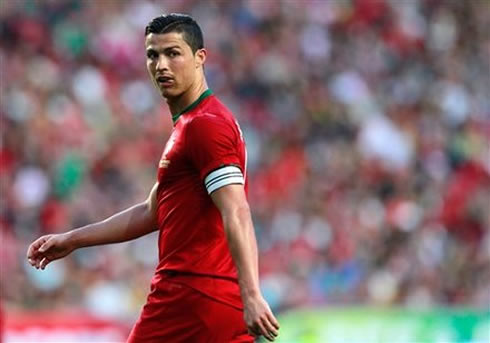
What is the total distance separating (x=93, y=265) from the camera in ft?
47.8

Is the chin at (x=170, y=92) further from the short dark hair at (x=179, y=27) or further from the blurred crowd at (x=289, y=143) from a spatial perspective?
the blurred crowd at (x=289, y=143)

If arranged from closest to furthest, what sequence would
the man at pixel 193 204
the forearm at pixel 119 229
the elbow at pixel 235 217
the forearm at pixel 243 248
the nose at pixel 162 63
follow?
the forearm at pixel 243 248
the elbow at pixel 235 217
the man at pixel 193 204
the nose at pixel 162 63
the forearm at pixel 119 229

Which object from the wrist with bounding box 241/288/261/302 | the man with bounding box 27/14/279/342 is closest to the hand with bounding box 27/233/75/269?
the man with bounding box 27/14/279/342

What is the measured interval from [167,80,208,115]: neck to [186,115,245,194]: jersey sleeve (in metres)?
0.25

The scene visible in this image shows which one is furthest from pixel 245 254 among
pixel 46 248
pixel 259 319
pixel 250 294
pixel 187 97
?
pixel 46 248

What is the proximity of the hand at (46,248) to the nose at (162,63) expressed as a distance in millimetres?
1042

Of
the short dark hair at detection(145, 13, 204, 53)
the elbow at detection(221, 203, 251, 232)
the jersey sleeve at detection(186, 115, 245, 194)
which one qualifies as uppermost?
the short dark hair at detection(145, 13, 204, 53)

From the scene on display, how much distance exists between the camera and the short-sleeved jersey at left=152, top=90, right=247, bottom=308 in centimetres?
588

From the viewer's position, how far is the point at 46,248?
6633 millimetres

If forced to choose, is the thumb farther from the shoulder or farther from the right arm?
the shoulder

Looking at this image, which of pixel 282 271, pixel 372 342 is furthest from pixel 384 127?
pixel 372 342

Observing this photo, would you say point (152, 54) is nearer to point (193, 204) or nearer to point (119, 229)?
point (193, 204)

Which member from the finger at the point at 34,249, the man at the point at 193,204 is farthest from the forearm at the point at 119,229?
the man at the point at 193,204

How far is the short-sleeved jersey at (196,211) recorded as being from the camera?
5.88 metres
